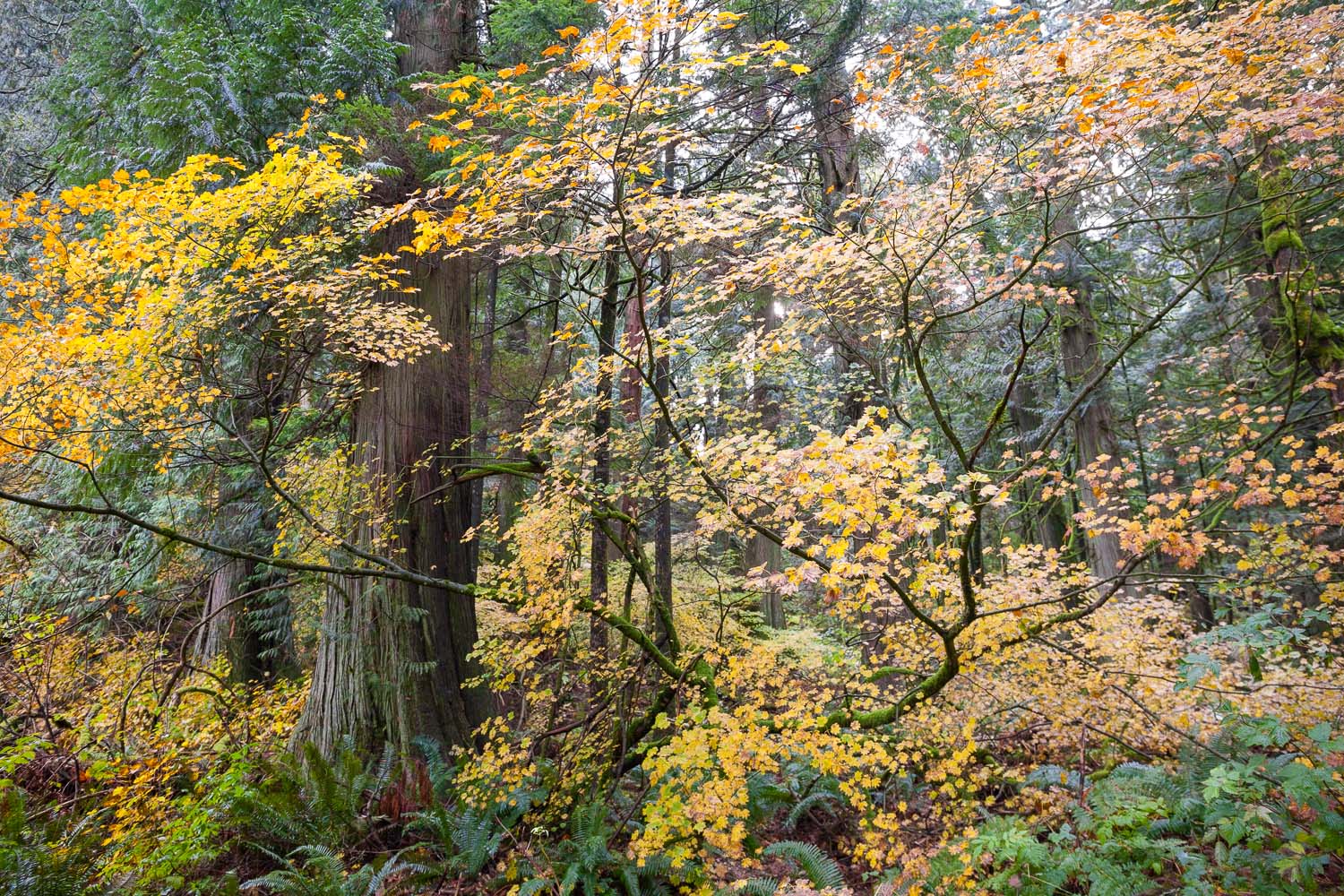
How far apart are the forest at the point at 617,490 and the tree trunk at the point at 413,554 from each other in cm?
4

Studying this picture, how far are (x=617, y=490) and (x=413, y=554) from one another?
2.08 metres

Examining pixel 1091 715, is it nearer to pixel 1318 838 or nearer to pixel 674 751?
pixel 1318 838

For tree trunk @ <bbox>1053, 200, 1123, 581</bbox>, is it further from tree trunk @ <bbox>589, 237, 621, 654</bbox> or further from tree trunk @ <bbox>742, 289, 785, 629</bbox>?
tree trunk @ <bbox>589, 237, 621, 654</bbox>

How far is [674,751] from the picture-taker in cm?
411

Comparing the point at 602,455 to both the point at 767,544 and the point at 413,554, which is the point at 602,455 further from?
the point at 767,544

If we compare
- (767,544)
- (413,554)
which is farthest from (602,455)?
(767,544)

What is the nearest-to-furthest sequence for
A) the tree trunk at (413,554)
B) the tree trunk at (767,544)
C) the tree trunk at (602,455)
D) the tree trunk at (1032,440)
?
the tree trunk at (413,554), the tree trunk at (602,455), the tree trunk at (767,544), the tree trunk at (1032,440)

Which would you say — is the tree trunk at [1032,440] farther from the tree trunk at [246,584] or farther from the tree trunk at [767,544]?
the tree trunk at [246,584]

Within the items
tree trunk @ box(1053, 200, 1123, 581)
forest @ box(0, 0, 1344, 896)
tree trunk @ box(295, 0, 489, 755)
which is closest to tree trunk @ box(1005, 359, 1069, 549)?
tree trunk @ box(1053, 200, 1123, 581)

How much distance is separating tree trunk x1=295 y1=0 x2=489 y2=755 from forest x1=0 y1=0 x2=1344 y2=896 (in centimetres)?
4

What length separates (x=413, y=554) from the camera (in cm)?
593

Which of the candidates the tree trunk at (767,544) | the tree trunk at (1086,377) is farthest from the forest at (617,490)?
the tree trunk at (767,544)

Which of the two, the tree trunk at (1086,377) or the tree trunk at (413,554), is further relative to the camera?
the tree trunk at (1086,377)

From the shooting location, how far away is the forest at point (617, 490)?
3.55 meters
